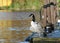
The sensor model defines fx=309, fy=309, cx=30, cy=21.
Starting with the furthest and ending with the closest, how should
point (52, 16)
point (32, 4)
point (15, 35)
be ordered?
point (32, 4) → point (15, 35) → point (52, 16)

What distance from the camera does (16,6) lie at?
3102 centimetres

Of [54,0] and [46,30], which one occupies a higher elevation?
[54,0]

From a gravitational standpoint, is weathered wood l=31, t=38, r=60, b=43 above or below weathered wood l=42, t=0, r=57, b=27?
below

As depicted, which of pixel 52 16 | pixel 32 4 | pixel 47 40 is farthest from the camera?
pixel 32 4

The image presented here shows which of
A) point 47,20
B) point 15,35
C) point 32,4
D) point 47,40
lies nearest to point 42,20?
point 47,20

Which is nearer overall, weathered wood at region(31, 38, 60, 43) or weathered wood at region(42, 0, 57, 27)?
weathered wood at region(31, 38, 60, 43)

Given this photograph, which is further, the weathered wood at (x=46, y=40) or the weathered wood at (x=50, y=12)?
the weathered wood at (x=50, y=12)

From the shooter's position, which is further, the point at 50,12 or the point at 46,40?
the point at 50,12

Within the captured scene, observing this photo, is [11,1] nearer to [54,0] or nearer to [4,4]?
[4,4]

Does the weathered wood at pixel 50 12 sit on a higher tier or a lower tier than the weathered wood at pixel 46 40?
higher

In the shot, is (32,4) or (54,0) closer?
(54,0)

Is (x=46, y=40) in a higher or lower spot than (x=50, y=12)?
lower

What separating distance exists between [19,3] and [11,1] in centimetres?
89

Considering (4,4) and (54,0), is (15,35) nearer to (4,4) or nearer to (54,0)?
(54,0)
